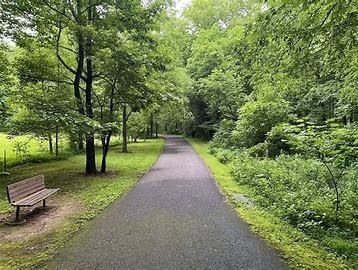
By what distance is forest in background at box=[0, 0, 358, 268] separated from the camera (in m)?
5.44

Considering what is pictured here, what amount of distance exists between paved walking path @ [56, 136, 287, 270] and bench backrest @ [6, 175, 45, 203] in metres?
1.90

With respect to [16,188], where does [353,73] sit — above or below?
above

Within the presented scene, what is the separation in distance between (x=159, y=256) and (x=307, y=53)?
15.3 ft

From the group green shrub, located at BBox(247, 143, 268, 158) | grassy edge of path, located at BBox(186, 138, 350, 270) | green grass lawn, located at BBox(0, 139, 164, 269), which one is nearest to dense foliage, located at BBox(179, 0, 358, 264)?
grassy edge of path, located at BBox(186, 138, 350, 270)

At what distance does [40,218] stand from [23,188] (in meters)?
0.90

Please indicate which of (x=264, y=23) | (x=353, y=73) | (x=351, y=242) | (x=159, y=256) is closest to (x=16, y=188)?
(x=159, y=256)

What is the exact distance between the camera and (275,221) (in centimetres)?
611

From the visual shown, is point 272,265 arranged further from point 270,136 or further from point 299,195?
point 270,136

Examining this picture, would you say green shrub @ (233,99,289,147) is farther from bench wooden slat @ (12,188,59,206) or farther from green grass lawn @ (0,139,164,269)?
bench wooden slat @ (12,188,59,206)

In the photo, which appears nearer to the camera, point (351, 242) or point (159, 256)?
point (159, 256)

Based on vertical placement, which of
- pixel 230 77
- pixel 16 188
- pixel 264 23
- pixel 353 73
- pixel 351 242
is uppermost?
pixel 230 77

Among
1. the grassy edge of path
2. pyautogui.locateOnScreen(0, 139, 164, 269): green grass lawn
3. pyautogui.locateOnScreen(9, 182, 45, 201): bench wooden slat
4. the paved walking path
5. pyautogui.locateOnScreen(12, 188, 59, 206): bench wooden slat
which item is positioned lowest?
the grassy edge of path

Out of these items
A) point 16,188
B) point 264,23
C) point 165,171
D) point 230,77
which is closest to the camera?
point 264,23

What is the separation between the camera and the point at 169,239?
5137mm
